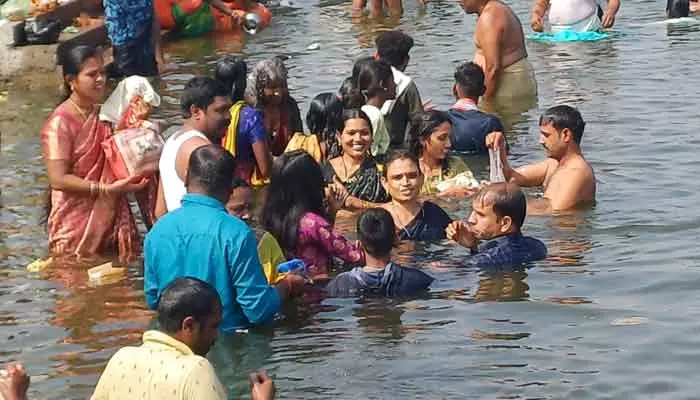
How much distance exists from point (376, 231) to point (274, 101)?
2.85 metres

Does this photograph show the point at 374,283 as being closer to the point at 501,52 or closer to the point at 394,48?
the point at 394,48

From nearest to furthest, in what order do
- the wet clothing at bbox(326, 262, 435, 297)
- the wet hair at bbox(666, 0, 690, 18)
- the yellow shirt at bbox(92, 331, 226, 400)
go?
the yellow shirt at bbox(92, 331, 226, 400) → the wet clothing at bbox(326, 262, 435, 297) → the wet hair at bbox(666, 0, 690, 18)

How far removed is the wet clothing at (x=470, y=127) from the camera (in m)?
11.0

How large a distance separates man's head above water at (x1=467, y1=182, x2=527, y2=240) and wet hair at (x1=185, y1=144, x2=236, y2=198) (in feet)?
6.21

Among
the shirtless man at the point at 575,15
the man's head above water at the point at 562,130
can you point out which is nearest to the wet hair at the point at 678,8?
the shirtless man at the point at 575,15

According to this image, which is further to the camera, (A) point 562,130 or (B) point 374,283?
(A) point 562,130

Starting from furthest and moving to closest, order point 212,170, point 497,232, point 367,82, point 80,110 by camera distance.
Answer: point 367,82 → point 80,110 → point 497,232 → point 212,170

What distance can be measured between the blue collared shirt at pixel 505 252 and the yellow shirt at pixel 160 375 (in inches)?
138

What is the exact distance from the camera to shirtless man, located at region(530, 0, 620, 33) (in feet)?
52.9

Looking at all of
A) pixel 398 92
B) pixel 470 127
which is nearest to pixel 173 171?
pixel 398 92

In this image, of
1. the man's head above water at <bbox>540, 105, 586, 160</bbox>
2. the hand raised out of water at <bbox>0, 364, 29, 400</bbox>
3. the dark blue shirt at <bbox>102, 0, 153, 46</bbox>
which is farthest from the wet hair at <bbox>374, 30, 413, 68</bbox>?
the hand raised out of water at <bbox>0, 364, 29, 400</bbox>

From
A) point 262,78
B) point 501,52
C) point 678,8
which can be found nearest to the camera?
point 262,78

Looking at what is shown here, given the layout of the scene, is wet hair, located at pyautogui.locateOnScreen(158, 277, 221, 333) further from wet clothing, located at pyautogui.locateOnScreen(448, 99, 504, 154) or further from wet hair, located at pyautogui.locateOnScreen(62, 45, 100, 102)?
wet clothing, located at pyautogui.locateOnScreen(448, 99, 504, 154)

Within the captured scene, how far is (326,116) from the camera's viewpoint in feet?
31.2
